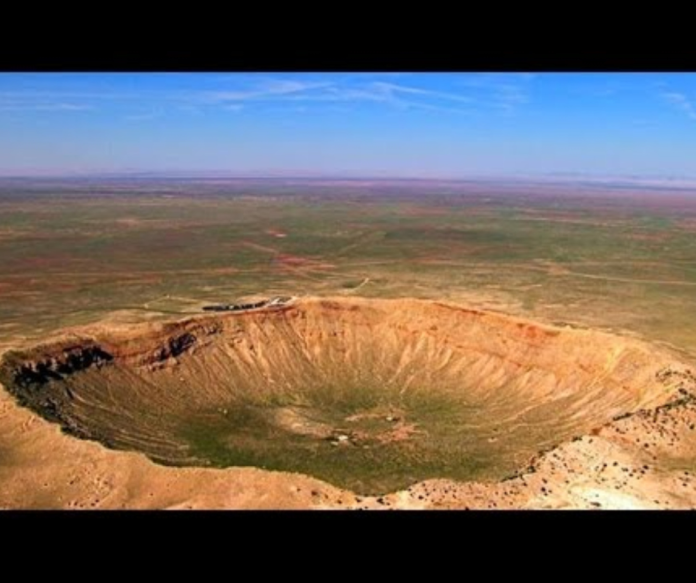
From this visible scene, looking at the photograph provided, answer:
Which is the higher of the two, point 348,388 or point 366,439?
point 348,388

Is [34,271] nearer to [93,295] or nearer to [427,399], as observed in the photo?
[93,295]

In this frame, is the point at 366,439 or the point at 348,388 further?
the point at 348,388

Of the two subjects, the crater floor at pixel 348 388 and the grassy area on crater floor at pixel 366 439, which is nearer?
the grassy area on crater floor at pixel 366 439

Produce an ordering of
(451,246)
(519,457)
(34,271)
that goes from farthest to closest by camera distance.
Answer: (451,246)
(34,271)
(519,457)

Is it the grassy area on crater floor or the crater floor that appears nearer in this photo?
the grassy area on crater floor

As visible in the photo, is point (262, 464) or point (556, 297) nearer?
point (262, 464)
